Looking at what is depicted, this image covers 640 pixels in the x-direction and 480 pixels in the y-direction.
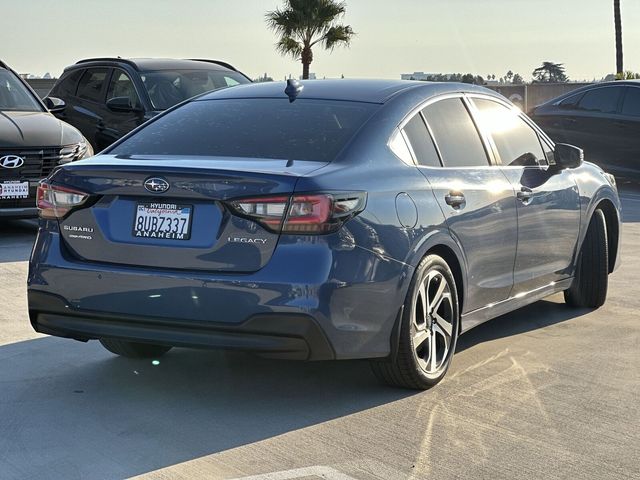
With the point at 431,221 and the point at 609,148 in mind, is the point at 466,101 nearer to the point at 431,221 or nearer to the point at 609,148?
the point at 431,221

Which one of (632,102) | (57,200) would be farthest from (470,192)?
(632,102)

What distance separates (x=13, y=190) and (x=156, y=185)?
6.14m

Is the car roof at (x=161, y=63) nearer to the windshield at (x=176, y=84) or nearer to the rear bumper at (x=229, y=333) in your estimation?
the windshield at (x=176, y=84)

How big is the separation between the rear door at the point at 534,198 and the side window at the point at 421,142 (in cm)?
74

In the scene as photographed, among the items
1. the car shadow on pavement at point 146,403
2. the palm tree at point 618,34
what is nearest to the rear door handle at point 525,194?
the car shadow on pavement at point 146,403

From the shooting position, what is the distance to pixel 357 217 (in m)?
5.21

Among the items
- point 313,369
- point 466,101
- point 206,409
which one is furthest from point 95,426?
point 466,101

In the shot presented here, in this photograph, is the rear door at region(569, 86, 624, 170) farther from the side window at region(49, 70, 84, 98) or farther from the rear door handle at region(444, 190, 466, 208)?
the rear door handle at region(444, 190, 466, 208)

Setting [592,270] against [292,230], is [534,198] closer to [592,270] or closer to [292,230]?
[592,270]

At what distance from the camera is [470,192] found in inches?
245

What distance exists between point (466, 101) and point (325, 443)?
260 centimetres

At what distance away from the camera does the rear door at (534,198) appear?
6.80 meters

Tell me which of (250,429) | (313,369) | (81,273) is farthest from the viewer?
(313,369)

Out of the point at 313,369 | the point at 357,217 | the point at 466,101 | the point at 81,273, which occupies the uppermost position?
the point at 466,101
